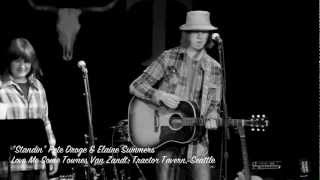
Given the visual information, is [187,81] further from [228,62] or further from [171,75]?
[228,62]

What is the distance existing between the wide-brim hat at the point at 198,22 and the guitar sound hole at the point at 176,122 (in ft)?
2.89

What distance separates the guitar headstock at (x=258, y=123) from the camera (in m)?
5.95

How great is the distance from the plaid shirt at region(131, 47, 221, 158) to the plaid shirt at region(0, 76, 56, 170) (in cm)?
89

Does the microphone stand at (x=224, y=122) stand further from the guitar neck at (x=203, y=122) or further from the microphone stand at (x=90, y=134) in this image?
the microphone stand at (x=90, y=134)

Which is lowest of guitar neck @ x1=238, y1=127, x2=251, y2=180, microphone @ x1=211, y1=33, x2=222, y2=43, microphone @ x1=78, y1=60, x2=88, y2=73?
guitar neck @ x1=238, y1=127, x2=251, y2=180

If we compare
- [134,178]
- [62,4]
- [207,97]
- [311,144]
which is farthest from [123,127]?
[311,144]

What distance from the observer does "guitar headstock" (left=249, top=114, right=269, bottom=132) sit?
19.5ft

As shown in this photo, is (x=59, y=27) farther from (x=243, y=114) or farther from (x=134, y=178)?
(x=243, y=114)

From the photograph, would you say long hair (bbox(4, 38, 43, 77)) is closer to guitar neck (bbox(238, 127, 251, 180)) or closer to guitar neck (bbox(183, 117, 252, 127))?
guitar neck (bbox(183, 117, 252, 127))

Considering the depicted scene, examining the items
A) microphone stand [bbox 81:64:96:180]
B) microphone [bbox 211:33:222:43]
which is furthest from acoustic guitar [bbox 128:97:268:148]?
microphone [bbox 211:33:222:43]

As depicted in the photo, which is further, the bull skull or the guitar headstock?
the guitar headstock

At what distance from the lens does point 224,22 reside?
5.98m

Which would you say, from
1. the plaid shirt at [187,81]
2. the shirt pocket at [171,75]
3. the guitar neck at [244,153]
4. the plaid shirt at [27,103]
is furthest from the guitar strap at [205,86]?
the plaid shirt at [27,103]

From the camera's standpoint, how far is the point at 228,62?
5.95 metres
